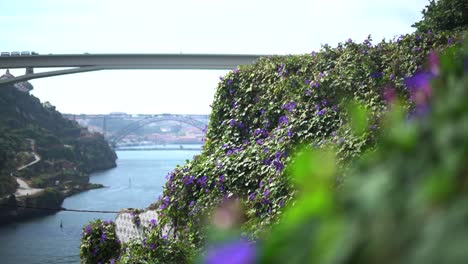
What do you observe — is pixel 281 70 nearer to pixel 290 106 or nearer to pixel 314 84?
pixel 290 106

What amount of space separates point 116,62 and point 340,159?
33.5 m

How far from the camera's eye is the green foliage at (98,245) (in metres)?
9.50

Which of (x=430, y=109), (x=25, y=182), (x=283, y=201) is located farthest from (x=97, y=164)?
(x=430, y=109)

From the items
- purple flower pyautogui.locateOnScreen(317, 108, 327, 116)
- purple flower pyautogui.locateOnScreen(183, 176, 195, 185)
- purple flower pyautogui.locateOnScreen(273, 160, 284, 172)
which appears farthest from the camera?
purple flower pyautogui.locateOnScreen(183, 176, 195, 185)

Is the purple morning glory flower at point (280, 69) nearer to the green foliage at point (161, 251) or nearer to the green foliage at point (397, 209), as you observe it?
the green foliage at point (161, 251)

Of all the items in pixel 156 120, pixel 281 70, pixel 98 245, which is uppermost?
pixel 281 70

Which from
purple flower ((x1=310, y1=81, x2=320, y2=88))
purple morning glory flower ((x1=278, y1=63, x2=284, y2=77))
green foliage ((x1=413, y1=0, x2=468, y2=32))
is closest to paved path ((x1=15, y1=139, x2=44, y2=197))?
green foliage ((x1=413, y1=0, x2=468, y2=32))

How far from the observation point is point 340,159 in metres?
5.49

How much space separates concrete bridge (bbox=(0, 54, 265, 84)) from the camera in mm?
35188

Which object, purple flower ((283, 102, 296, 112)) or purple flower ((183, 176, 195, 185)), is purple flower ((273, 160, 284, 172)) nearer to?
purple flower ((283, 102, 296, 112))

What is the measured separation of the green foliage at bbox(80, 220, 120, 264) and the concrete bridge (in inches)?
1022

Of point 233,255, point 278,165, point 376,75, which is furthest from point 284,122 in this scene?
point 233,255

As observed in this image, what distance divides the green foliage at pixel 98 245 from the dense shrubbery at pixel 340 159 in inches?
76.8

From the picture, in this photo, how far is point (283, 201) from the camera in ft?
19.4
